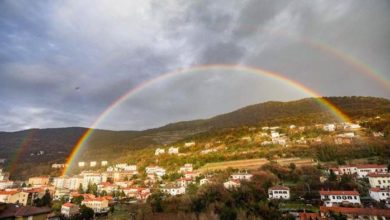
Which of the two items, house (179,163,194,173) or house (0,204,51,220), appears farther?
house (179,163,194,173)

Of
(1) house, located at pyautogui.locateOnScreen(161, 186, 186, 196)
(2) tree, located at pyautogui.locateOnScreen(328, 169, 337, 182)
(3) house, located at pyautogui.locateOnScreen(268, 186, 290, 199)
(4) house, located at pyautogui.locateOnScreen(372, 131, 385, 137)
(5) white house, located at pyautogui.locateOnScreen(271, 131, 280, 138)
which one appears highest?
(5) white house, located at pyautogui.locateOnScreen(271, 131, 280, 138)

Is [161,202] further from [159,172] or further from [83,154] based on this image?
[83,154]

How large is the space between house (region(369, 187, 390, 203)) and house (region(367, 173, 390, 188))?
3060 mm

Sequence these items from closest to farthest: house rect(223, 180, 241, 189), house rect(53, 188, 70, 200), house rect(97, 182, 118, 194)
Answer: house rect(223, 180, 241, 189), house rect(53, 188, 70, 200), house rect(97, 182, 118, 194)

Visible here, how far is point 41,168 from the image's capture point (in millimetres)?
66500

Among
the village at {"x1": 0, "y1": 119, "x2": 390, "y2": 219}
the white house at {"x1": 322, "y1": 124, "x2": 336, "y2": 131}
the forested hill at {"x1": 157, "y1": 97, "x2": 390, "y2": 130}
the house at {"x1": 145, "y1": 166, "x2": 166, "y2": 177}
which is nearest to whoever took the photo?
the village at {"x1": 0, "y1": 119, "x2": 390, "y2": 219}

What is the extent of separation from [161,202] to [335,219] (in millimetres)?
15940

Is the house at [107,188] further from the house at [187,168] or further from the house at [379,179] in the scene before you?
the house at [379,179]

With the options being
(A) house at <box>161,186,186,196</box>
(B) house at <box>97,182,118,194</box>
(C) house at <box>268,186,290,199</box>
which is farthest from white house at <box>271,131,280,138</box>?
(B) house at <box>97,182,118,194</box>

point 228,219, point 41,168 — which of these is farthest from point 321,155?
point 41,168

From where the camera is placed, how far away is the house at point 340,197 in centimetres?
2156

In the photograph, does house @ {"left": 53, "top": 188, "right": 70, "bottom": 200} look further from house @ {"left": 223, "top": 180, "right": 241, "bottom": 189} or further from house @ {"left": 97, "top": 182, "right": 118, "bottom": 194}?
house @ {"left": 223, "top": 180, "right": 241, "bottom": 189}

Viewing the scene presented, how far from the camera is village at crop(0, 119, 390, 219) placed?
65.9 feet

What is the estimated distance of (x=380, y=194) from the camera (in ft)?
74.2
